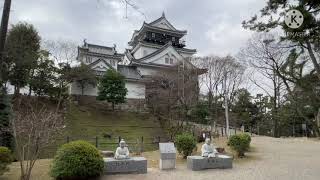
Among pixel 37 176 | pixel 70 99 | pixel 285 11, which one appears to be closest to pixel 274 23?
pixel 285 11

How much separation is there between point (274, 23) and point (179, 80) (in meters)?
19.2

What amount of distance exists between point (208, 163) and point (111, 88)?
85.4ft

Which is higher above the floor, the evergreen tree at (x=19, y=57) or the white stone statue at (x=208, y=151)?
the evergreen tree at (x=19, y=57)

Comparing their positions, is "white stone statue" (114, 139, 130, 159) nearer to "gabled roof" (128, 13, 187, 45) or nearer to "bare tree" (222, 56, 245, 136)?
"bare tree" (222, 56, 245, 136)

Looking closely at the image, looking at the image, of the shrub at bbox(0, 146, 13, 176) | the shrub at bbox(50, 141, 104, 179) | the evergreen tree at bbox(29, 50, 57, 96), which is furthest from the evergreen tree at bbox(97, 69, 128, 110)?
the shrub at bbox(50, 141, 104, 179)

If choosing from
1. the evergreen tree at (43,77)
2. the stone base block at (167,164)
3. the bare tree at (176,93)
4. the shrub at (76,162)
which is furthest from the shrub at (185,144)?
the evergreen tree at (43,77)

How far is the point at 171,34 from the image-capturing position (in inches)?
2132

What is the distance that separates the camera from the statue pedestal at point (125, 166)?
39.8ft

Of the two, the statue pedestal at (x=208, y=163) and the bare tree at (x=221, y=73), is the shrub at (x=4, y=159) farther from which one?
the bare tree at (x=221, y=73)

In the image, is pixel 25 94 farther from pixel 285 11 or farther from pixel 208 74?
pixel 285 11

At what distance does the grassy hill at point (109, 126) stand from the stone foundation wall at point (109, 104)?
694 mm

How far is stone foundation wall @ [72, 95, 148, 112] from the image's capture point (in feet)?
129

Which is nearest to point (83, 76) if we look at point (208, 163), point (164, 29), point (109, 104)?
point (109, 104)

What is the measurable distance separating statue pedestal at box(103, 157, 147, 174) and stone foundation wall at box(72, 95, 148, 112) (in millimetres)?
26018
